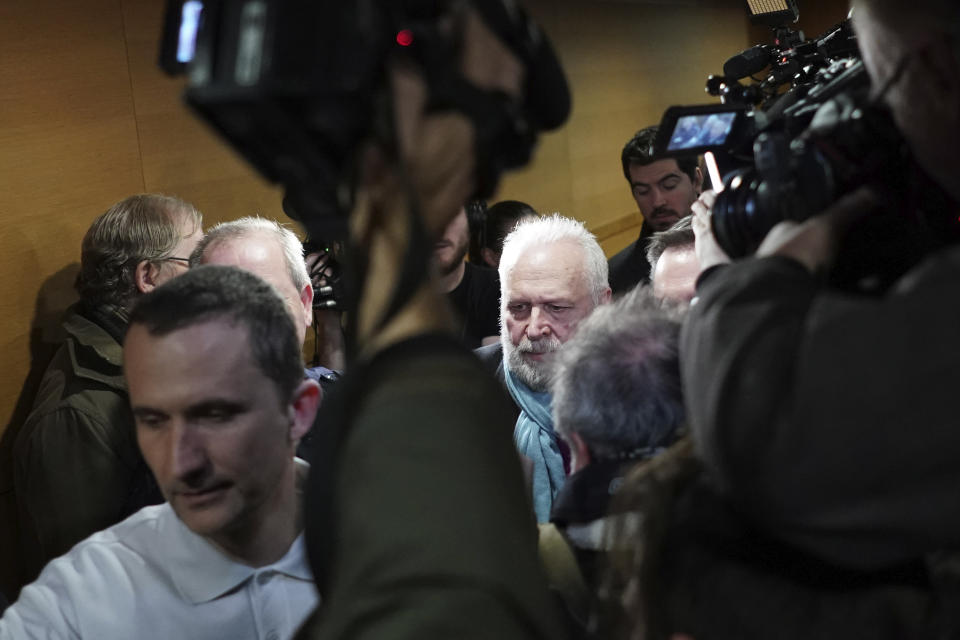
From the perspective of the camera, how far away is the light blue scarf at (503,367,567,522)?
2227mm

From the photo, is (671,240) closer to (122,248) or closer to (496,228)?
(122,248)

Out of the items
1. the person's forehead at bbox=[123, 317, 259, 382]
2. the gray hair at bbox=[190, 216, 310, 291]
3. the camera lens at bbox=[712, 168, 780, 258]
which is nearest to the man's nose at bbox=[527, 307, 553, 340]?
the gray hair at bbox=[190, 216, 310, 291]

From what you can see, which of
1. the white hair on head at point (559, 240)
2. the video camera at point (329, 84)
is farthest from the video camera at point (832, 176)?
the white hair on head at point (559, 240)

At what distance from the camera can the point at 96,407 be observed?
2432 millimetres

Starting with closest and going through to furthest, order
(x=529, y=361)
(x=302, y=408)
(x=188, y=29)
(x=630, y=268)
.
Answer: (x=188, y=29), (x=302, y=408), (x=529, y=361), (x=630, y=268)

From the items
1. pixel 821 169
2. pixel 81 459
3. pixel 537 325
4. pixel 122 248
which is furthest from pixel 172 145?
pixel 821 169

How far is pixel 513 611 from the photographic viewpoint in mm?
655

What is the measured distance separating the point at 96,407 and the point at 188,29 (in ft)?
5.98

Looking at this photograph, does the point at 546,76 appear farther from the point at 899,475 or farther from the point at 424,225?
the point at 899,475

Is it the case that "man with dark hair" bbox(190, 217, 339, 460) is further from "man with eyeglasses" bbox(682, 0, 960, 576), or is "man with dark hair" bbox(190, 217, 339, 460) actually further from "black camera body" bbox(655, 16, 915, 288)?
"man with eyeglasses" bbox(682, 0, 960, 576)

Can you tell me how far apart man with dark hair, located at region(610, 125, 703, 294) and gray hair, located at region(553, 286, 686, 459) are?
212 centimetres

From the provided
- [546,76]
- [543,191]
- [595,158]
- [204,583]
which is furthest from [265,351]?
[595,158]

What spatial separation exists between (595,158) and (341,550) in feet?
20.3

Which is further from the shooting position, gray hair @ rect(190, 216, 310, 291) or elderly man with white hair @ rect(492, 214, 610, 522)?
gray hair @ rect(190, 216, 310, 291)
